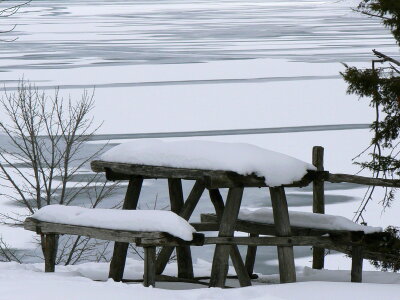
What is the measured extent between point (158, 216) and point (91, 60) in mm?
36207

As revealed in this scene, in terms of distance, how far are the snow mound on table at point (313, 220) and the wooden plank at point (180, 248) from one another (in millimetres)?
557

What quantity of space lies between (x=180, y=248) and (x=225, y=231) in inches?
47.8

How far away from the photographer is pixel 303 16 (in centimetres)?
8250

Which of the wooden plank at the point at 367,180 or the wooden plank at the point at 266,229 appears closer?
the wooden plank at the point at 266,229

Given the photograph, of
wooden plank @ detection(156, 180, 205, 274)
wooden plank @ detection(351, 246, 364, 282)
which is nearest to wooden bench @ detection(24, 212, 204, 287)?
wooden plank @ detection(156, 180, 205, 274)

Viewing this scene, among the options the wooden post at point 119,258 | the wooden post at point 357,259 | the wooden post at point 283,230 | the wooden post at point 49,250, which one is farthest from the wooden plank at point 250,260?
the wooden post at point 49,250

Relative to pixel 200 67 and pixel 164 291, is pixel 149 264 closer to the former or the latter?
pixel 164 291

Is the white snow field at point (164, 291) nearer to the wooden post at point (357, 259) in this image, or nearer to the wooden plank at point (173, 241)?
the wooden plank at point (173, 241)

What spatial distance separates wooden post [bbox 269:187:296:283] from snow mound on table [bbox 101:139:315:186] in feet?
0.67

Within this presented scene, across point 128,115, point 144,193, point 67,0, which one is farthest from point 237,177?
point 67,0

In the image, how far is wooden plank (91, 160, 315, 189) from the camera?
7484 millimetres

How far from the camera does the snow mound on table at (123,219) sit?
7.16 m

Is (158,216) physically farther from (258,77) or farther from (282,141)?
(258,77)

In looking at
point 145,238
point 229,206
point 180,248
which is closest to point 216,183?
point 229,206
